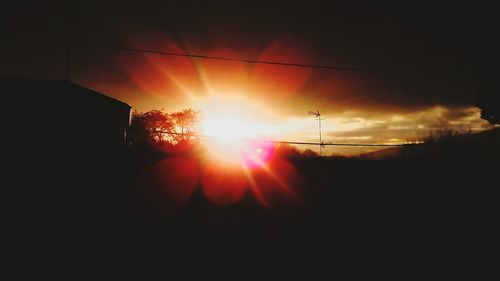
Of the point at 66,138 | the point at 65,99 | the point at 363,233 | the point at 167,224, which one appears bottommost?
the point at 363,233

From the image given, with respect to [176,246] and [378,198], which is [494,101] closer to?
[378,198]

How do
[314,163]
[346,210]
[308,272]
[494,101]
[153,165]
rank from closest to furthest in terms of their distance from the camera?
[308,272] → [153,165] → [346,210] → [314,163] → [494,101]

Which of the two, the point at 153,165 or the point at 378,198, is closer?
the point at 153,165

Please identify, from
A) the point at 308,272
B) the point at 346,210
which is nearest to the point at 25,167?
the point at 308,272

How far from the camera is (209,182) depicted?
7.98m

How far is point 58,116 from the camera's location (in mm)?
9328

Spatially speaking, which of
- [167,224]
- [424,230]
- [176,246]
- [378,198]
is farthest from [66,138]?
[424,230]

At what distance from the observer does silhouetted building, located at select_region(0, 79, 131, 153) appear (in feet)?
28.6

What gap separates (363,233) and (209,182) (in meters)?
4.66

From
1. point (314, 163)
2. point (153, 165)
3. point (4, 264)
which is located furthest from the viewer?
point (314, 163)

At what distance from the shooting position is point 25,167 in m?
7.48

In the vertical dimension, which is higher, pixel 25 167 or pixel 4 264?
pixel 25 167

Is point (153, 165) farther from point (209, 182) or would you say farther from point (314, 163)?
point (314, 163)

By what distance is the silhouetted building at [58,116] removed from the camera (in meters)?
8.71
